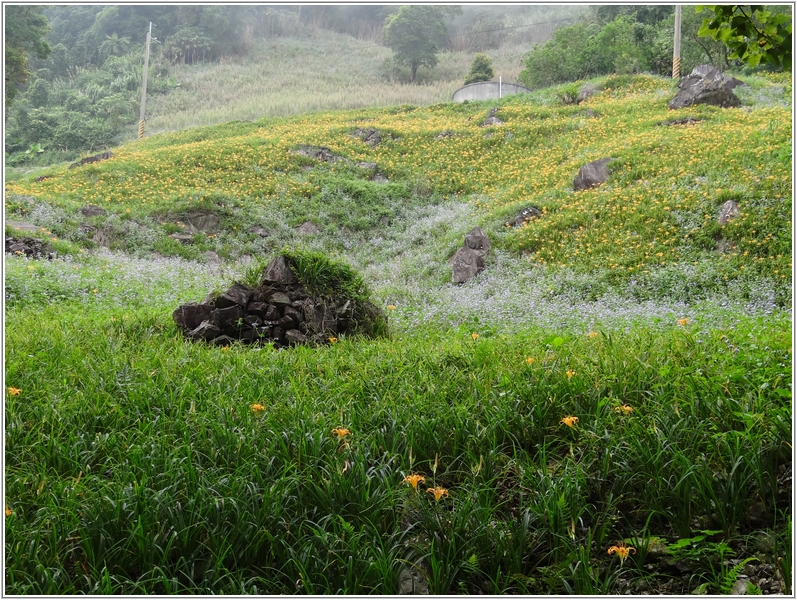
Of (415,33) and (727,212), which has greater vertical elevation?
(415,33)

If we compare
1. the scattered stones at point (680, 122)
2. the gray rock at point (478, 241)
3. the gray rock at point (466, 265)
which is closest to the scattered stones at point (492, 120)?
the scattered stones at point (680, 122)

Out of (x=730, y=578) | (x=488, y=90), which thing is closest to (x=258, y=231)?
(x=730, y=578)

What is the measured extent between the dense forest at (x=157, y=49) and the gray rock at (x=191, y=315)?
27506 mm

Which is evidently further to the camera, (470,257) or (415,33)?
(415,33)

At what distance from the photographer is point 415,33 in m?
49.3

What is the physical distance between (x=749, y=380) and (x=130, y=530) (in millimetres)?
3905

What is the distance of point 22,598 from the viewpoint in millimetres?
2328

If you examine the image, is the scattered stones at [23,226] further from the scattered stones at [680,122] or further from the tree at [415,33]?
the tree at [415,33]

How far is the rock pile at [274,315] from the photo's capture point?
660 cm

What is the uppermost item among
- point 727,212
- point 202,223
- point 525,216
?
point 727,212

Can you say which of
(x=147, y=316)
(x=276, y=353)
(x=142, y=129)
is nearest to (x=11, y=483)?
(x=276, y=353)

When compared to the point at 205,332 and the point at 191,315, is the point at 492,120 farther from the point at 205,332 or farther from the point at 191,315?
the point at 205,332

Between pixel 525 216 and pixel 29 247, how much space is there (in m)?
12.8

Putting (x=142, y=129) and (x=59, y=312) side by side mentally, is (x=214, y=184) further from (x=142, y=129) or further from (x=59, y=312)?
(x=142, y=129)
